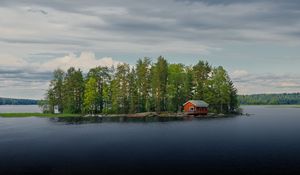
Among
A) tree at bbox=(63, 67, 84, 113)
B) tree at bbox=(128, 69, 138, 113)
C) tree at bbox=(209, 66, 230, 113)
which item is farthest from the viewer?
tree at bbox=(63, 67, 84, 113)

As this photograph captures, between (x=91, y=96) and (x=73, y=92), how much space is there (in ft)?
33.3

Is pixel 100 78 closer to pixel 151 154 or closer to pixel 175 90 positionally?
pixel 175 90

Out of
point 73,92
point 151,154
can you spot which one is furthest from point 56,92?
point 151,154

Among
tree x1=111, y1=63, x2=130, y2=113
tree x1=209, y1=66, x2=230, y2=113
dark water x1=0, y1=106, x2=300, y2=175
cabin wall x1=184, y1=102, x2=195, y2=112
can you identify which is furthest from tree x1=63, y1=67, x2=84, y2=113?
dark water x1=0, y1=106, x2=300, y2=175

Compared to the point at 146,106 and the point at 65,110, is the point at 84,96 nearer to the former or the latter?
the point at 65,110

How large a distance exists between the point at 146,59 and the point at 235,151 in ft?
334

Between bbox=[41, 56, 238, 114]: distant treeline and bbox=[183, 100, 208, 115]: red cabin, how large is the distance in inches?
398

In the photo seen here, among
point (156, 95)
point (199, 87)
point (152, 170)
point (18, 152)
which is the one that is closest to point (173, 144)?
point (152, 170)

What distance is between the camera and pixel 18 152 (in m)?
53.2

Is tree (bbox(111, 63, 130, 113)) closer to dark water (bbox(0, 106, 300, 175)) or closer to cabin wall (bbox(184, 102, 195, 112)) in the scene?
cabin wall (bbox(184, 102, 195, 112))

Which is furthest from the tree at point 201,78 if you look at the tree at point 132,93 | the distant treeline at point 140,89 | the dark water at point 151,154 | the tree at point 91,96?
the dark water at point 151,154

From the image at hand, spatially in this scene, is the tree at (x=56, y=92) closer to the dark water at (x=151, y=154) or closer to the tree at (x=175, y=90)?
the tree at (x=175, y=90)

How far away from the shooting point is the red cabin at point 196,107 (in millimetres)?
135375

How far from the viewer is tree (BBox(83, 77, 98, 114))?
146m
